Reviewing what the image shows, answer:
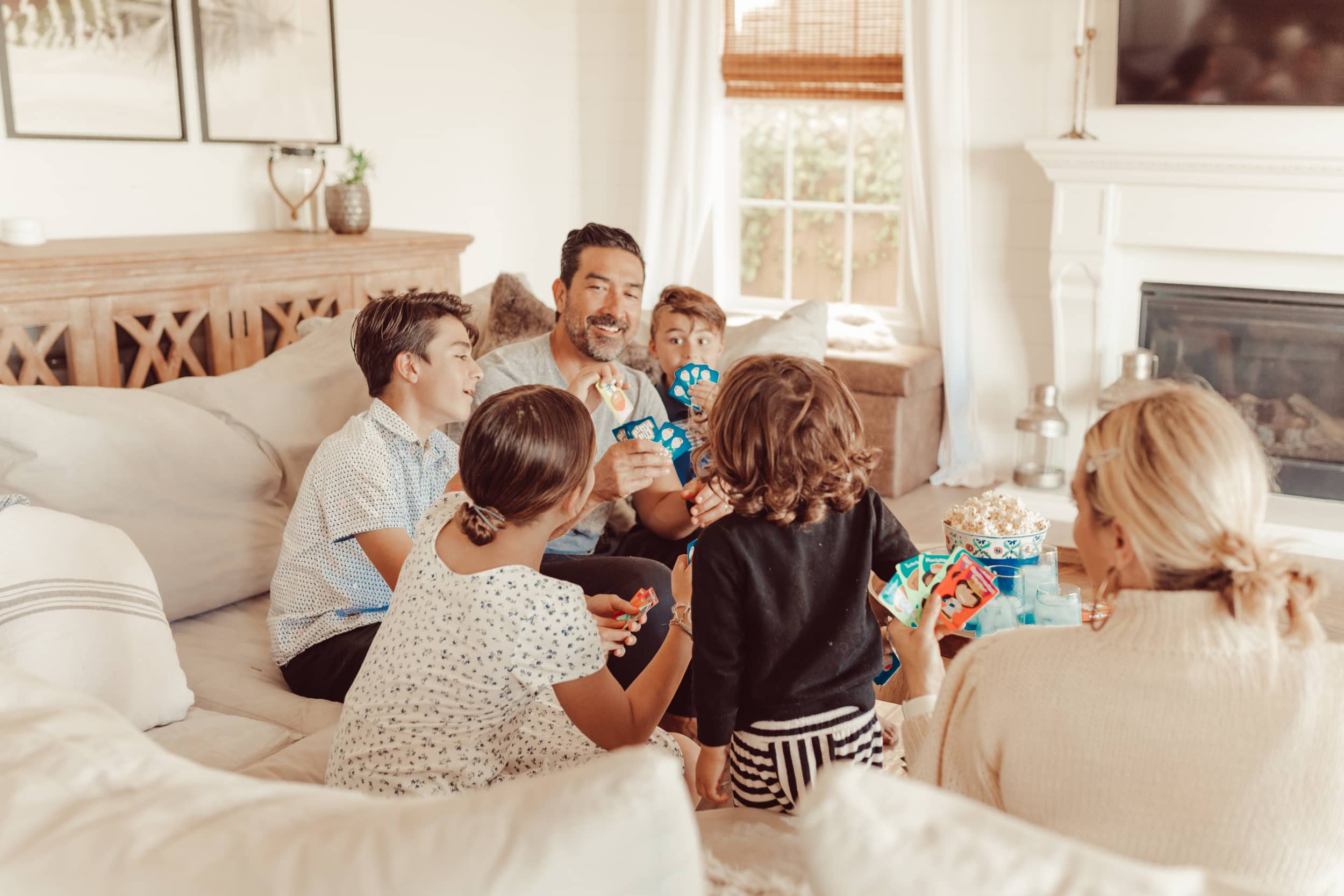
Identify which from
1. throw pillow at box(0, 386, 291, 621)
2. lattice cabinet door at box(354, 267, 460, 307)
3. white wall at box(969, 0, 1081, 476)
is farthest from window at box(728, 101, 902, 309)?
throw pillow at box(0, 386, 291, 621)

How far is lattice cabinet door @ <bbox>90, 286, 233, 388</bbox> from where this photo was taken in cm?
305

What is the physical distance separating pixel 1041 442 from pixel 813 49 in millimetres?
1845

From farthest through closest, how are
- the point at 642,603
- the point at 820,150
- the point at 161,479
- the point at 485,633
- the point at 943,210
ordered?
the point at 820,150, the point at 943,210, the point at 161,479, the point at 642,603, the point at 485,633

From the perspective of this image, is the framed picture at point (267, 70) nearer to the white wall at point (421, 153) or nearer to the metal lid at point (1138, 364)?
the white wall at point (421, 153)

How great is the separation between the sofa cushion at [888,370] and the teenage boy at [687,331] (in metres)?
1.60

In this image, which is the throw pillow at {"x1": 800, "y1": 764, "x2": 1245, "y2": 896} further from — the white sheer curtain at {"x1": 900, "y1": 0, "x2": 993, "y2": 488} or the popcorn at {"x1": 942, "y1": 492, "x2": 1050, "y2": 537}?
the white sheer curtain at {"x1": 900, "y1": 0, "x2": 993, "y2": 488}

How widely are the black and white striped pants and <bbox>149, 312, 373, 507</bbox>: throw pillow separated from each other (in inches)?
46.9

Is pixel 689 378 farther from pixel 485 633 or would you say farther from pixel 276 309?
pixel 276 309

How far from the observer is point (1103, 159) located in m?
4.05

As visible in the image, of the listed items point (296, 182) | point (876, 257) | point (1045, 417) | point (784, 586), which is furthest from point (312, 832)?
point (876, 257)

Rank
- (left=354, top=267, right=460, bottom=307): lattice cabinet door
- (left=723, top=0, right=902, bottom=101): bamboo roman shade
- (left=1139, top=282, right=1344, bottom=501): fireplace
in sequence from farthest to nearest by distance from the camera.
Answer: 1. (left=723, top=0, right=902, bottom=101): bamboo roman shade
2. (left=1139, top=282, right=1344, bottom=501): fireplace
3. (left=354, top=267, right=460, bottom=307): lattice cabinet door

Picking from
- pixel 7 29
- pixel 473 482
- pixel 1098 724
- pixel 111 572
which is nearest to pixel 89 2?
pixel 7 29

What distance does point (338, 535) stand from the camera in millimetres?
1982

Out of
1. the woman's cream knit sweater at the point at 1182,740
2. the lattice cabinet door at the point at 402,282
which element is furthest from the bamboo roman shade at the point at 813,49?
the woman's cream knit sweater at the point at 1182,740
